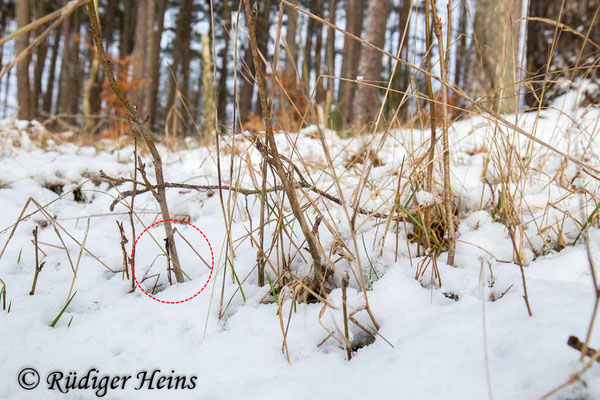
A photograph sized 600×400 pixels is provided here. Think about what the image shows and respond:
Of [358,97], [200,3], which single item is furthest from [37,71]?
[358,97]

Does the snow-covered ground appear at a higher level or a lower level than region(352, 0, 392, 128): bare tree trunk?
lower

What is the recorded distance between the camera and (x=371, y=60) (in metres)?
3.84

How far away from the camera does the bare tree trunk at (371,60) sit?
3777 mm

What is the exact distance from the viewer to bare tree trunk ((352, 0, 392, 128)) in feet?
12.4

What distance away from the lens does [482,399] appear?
0.45 meters

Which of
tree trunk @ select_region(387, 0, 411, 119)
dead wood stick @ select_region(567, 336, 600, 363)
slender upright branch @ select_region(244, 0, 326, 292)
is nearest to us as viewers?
dead wood stick @ select_region(567, 336, 600, 363)

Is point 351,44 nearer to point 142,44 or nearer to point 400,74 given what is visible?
point 400,74

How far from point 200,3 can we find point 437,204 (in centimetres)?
1337

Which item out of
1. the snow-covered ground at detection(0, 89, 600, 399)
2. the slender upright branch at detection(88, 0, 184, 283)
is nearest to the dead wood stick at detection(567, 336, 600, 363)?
the snow-covered ground at detection(0, 89, 600, 399)

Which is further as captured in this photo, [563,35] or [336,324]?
[563,35]

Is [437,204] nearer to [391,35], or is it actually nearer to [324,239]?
[324,239]

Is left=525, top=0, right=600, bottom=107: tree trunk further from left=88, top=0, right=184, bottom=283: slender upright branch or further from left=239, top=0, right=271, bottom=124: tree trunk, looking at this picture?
left=239, top=0, right=271, bottom=124: tree trunk

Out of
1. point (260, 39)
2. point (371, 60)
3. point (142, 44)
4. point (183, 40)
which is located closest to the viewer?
point (371, 60)

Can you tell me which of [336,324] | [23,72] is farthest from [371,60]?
[23,72]
